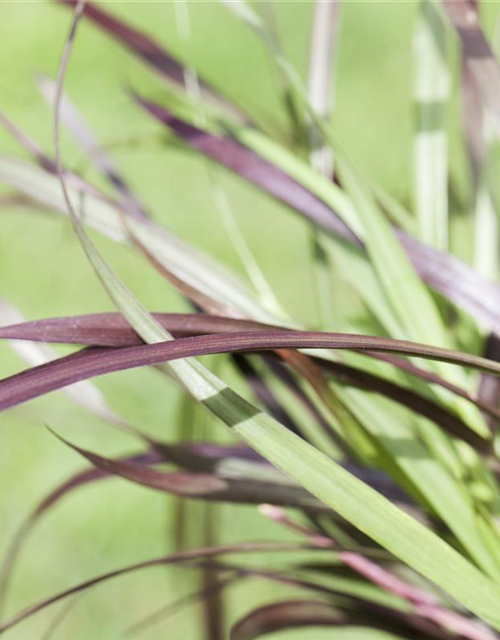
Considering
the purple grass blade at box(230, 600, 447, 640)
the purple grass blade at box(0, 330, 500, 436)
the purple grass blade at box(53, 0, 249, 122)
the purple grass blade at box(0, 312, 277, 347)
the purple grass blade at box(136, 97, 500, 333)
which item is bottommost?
the purple grass blade at box(230, 600, 447, 640)

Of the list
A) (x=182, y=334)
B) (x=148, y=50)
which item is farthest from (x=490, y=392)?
(x=148, y=50)

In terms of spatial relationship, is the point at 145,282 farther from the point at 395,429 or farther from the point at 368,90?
the point at 395,429

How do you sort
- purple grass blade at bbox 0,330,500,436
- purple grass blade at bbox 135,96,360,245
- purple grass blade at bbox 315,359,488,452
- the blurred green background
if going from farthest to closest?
1. the blurred green background
2. purple grass blade at bbox 135,96,360,245
3. purple grass blade at bbox 315,359,488,452
4. purple grass blade at bbox 0,330,500,436

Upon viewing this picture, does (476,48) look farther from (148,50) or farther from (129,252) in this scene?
(129,252)

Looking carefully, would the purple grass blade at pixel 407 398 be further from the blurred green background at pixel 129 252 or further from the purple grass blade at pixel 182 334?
the blurred green background at pixel 129 252

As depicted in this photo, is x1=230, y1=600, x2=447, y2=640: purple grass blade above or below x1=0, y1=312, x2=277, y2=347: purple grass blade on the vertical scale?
below

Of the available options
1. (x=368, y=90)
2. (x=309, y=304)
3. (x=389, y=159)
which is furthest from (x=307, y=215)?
(x=368, y=90)

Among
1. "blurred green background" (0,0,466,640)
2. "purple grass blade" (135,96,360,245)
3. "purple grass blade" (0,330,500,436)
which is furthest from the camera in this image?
"blurred green background" (0,0,466,640)

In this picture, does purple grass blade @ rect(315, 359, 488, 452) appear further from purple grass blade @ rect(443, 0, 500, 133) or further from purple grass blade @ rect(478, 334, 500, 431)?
purple grass blade @ rect(443, 0, 500, 133)

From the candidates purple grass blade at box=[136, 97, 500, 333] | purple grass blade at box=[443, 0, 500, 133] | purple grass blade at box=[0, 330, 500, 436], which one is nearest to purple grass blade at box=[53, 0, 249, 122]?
purple grass blade at box=[136, 97, 500, 333]
